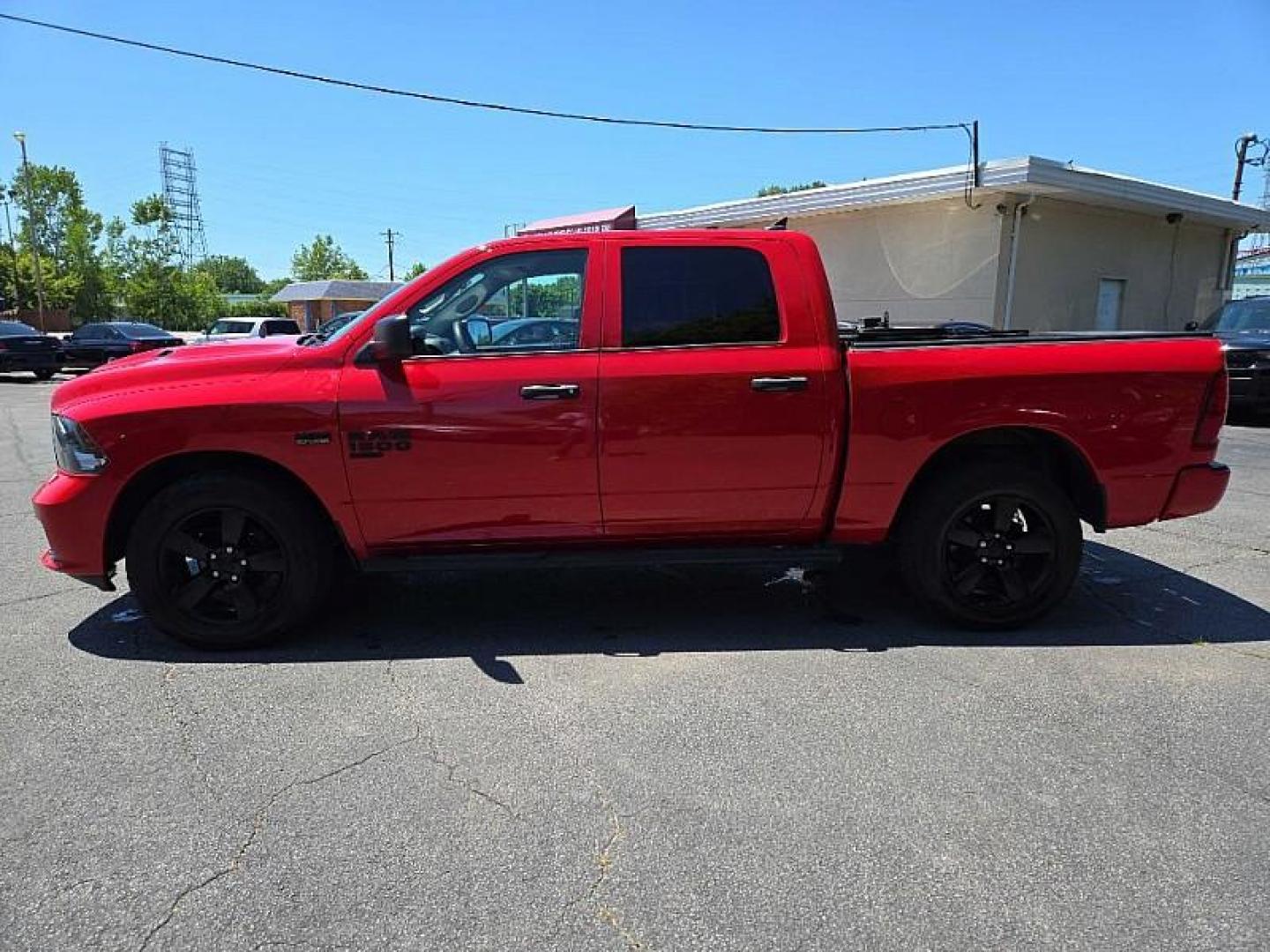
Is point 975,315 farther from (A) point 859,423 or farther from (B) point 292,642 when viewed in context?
(B) point 292,642

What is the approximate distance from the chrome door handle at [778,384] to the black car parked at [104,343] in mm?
22396

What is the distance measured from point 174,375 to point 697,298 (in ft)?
8.28

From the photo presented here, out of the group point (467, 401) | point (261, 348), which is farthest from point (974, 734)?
point (261, 348)

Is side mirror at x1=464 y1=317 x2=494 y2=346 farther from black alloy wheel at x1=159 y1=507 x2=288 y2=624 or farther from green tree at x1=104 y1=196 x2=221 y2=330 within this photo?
green tree at x1=104 y1=196 x2=221 y2=330

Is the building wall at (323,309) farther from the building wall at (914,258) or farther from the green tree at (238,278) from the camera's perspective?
the green tree at (238,278)

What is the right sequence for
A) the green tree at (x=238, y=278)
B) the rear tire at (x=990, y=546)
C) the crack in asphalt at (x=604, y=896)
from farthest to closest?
1. the green tree at (x=238, y=278)
2. the rear tire at (x=990, y=546)
3. the crack in asphalt at (x=604, y=896)

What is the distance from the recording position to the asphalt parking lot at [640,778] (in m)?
2.32

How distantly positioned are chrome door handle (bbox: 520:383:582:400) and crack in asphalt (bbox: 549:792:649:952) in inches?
74.5

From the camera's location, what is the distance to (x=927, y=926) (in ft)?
7.45

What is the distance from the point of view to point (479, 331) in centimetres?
409

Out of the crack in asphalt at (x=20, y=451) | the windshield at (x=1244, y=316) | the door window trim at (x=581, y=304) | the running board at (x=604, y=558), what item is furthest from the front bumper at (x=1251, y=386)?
the crack in asphalt at (x=20, y=451)

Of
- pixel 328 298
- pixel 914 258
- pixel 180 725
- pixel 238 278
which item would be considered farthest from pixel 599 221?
pixel 238 278

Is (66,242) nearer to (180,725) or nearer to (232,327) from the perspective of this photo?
(232,327)

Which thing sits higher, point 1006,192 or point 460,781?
point 1006,192
